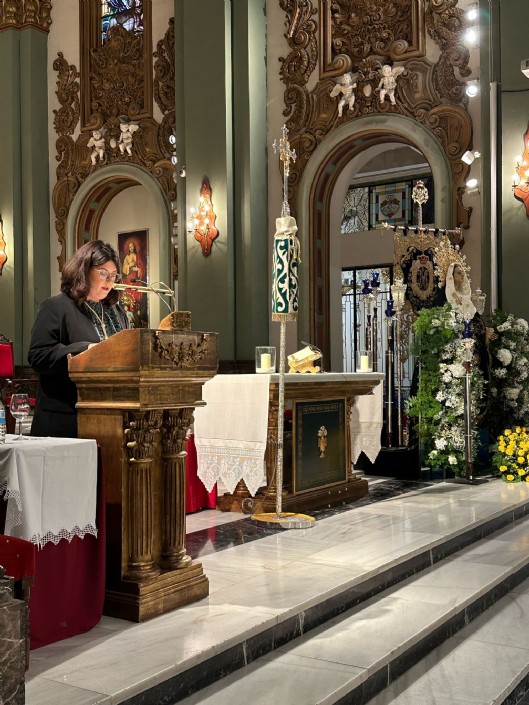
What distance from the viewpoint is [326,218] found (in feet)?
34.1

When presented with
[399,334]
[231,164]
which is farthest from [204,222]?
[399,334]

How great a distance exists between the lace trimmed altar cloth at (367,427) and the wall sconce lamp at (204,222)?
12.5 feet

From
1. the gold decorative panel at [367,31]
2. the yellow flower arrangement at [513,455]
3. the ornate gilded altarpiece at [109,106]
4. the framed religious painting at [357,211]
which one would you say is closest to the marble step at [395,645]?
the yellow flower arrangement at [513,455]

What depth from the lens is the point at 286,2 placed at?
401 inches

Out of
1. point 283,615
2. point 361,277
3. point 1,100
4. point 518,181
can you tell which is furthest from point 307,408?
point 361,277

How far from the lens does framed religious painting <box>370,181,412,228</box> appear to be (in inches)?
665

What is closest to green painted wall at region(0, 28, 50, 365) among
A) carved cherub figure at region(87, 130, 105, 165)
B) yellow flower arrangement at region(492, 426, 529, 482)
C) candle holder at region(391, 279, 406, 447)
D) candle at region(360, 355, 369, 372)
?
carved cherub figure at region(87, 130, 105, 165)

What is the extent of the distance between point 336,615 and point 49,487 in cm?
161

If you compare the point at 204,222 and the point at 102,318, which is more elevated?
the point at 204,222

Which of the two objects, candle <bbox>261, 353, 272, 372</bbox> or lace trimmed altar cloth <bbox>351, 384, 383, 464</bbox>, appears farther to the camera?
lace trimmed altar cloth <bbox>351, 384, 383, 464</bbox>

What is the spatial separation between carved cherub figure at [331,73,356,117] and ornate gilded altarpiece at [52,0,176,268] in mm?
2592

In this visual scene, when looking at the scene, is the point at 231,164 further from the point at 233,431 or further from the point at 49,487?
the point at 49,487

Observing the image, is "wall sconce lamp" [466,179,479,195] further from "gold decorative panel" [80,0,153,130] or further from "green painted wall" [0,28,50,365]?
"green painted wall" [0,28,50,365]

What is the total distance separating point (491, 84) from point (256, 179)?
118 inches
